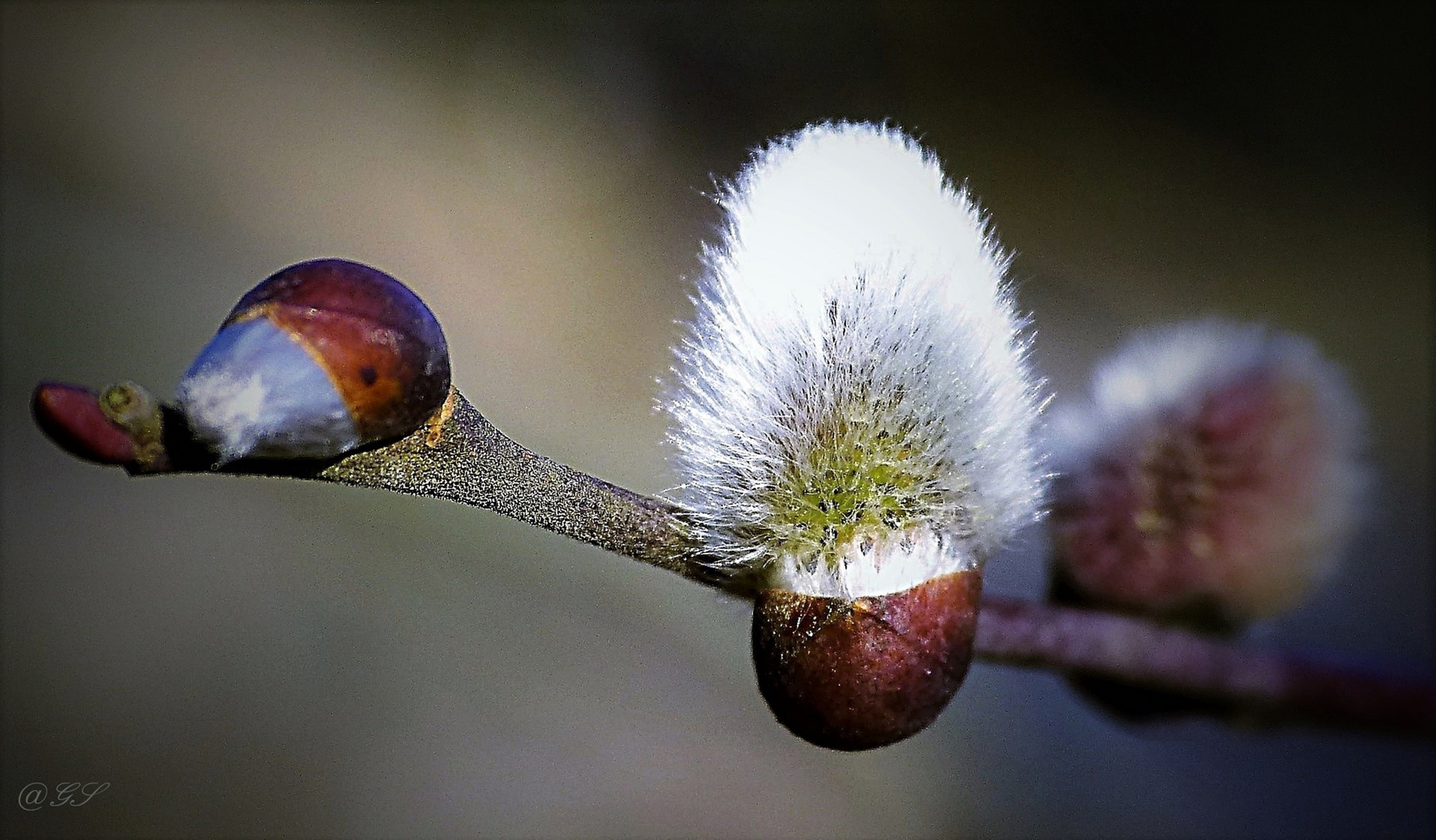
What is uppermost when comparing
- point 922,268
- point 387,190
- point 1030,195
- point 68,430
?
point 1030,195

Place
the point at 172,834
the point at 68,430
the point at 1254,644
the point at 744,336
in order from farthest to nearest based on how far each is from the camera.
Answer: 1. the point at 172,834
2. the point at 1254,644
3. the point at 744,336
4. the point at 68,430

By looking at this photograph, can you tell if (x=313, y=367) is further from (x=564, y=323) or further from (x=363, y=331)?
(x=564, y=323)

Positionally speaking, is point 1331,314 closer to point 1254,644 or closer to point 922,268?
point 1254,644

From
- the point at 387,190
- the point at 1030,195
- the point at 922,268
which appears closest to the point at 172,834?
the point at 387,190
